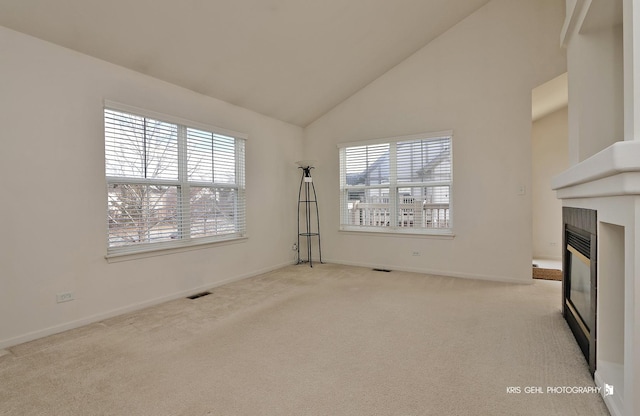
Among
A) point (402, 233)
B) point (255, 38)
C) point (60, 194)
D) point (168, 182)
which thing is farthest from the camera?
point (402, 233)

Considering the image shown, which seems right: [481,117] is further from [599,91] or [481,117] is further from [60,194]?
[60,194]

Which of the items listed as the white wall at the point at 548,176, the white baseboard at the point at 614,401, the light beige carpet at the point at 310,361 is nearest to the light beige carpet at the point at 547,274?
the light beige carpet at the point at 310,361

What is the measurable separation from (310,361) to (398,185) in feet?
11.4

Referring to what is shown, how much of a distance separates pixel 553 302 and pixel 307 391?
3031 mm

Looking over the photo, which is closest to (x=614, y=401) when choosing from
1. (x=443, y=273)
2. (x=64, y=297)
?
(x=443, y=273)

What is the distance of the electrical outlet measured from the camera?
272 centimetres

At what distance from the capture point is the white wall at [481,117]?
4.05 meters

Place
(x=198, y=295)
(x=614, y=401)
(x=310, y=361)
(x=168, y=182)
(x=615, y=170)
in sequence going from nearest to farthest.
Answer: (x=615, y=170), (x=614, y=401), (x=310, y=361), (x=168, y=182), (x=198, y=295)

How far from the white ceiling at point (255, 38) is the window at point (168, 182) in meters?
0.58

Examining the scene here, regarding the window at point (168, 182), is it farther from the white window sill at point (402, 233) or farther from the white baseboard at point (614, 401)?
the white baseboard at point (614, 401)

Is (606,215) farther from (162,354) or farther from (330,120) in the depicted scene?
(330,120)

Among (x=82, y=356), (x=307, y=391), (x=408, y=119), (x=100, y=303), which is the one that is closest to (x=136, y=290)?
(x=100, y=303)

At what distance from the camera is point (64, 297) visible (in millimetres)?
2754

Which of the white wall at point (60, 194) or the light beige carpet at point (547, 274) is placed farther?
the light beige carpet at point (547, 274)
